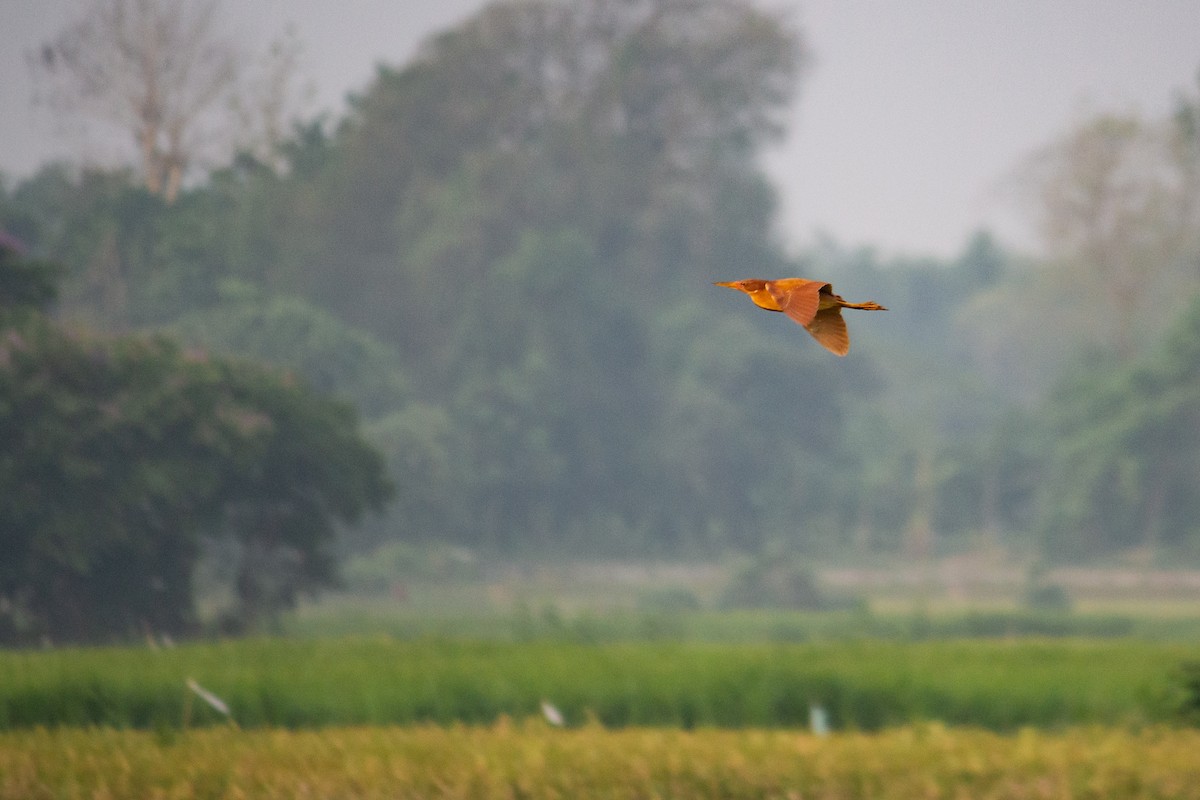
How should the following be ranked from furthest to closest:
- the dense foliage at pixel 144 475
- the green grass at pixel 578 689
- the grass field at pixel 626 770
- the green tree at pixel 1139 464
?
the green tree at pixel 1139 464
the dense foliage at pixel 144 475
the green grass at pixel 578 689
the grass field at pixel 626 770

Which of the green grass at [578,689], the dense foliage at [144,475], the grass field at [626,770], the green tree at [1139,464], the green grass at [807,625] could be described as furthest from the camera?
the green tree at [1139,464]

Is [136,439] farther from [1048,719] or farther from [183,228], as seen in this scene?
[183,228]

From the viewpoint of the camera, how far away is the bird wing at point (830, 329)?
2.26m

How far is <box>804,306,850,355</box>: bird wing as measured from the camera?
7.41 ft

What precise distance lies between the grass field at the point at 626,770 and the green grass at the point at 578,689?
5.96ft

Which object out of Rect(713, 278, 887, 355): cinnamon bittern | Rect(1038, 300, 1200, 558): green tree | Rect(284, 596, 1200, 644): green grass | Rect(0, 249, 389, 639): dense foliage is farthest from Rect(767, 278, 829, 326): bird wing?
Rect(1038, 300, 1200, 558): green tree

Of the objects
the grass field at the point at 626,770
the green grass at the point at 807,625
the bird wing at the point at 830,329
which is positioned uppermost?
the bird wing at the point at 830,329

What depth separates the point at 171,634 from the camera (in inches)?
602

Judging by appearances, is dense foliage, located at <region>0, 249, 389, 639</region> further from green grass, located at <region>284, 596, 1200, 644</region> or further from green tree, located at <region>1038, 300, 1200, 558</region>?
green tree, located at <region>1038, 300, 1200, 558</region>

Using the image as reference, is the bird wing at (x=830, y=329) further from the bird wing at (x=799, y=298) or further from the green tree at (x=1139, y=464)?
the green tree at (x=1139, y=464)

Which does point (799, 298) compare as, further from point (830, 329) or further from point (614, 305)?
point (614, 305)

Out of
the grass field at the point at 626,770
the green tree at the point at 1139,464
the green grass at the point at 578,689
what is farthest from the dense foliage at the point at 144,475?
the green tree at the point at 1139,464

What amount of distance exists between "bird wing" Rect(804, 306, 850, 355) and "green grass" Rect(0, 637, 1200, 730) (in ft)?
21.9

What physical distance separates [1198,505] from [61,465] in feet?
67.3
